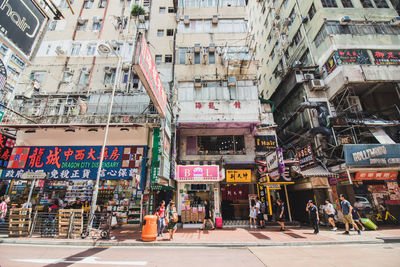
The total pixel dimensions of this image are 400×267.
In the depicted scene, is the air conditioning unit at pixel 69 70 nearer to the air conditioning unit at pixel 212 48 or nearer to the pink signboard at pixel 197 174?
the air conditioning unit at pixel 212 48

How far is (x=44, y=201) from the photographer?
13.5 m

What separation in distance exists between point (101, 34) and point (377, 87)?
92.9ft

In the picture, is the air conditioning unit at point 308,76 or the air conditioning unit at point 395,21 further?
the air conditioning unit at point 308,76

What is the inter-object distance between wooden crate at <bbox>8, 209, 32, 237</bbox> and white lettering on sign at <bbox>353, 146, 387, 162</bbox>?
65.0 ft

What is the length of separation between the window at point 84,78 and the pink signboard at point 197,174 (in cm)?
1377

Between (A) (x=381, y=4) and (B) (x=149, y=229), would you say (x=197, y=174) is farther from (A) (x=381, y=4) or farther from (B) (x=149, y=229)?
(A) (x=381, y=4)

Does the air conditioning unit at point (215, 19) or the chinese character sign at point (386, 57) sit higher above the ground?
the air conditioning unit at point (215, 19)

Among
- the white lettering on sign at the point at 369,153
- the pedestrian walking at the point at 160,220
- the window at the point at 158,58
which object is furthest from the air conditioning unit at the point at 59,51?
the white lettering on sign at the point at 369,153

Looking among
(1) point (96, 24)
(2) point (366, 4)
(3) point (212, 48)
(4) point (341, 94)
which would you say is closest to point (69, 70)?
(1) point (96, 24)

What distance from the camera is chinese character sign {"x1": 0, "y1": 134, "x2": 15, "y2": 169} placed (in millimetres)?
13562

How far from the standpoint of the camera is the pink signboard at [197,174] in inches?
523

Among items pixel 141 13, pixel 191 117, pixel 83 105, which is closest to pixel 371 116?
pixel 191 117

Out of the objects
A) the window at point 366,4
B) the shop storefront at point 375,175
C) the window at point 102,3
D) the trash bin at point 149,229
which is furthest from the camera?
the window at point 102,3

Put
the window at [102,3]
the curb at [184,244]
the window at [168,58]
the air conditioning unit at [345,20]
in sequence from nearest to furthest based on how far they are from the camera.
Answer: the curb at [184,244], the air conditioning unit at [345,20], the window at [168,58], the window at [102,3]
